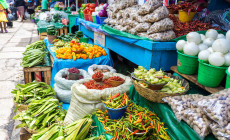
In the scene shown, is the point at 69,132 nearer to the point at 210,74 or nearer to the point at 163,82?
the point at 163,82

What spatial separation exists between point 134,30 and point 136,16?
0.28 meters

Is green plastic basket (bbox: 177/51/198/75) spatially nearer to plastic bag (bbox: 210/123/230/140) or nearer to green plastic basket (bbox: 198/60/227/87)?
green plastic basket (bbox: 198/60/227/87)

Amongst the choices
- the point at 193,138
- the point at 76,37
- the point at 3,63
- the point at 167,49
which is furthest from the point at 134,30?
the point at 3,63

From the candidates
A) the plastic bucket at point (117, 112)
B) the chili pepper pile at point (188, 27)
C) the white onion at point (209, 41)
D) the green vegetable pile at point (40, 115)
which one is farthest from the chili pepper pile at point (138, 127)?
the chili pepper pile at point (188, 27)

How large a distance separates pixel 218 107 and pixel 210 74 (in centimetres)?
64

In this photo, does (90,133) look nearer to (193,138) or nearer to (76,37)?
(193,138)

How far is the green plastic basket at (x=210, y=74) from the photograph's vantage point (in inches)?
79.4

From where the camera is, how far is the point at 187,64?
2424 mm

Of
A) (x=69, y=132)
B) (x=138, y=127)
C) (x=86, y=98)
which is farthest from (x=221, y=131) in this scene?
(x=86, y=98)

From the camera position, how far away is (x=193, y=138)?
1678 millimetres

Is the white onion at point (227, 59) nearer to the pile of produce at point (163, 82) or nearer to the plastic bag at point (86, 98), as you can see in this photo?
the pile of produce at point (163, 82)

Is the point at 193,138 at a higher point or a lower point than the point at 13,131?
higher

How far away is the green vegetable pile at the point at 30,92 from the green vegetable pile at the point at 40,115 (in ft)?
0.92

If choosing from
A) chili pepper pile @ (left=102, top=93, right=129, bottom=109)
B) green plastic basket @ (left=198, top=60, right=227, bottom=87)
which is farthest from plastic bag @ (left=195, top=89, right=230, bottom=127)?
chili pepper pile @ (left=102, top=93, right=129, bottom=109)
